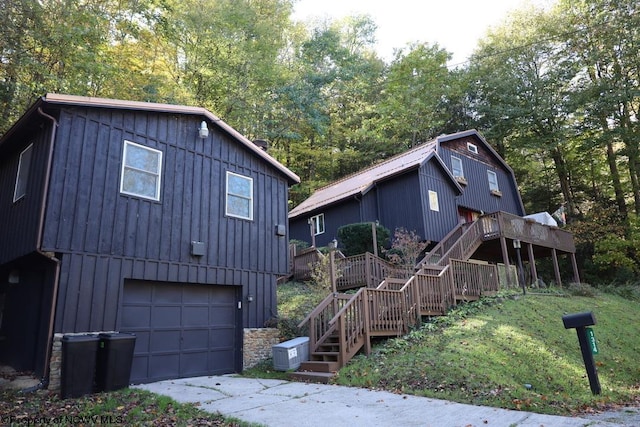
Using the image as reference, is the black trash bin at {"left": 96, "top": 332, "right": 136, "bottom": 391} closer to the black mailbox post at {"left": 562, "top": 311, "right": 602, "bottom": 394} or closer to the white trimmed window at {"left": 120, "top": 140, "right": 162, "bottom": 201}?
the white trimmed window at {"left": 120, "top": 140, "right": 162, "bottom": 201}

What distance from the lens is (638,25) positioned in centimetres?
2412

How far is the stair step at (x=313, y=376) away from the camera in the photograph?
28.0ft

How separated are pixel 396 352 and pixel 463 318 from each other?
2818 mm

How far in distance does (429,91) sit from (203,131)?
22630 mm

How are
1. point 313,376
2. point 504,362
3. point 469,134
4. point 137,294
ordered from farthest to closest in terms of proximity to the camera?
point 469,134 → point 137,294 → point 313,376 → point 504,362

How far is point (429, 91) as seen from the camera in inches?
1179

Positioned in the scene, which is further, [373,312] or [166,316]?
[373,312]

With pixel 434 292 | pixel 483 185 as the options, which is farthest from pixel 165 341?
pixel 483 185

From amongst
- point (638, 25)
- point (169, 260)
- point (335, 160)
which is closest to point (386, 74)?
point (335, 160)

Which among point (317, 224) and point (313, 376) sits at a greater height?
point (317, 224)

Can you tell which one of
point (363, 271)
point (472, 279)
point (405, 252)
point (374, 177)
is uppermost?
point (374, 177)

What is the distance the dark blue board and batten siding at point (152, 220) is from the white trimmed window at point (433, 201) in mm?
8403

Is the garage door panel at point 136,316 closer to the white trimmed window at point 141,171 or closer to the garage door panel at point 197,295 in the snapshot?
the garage door panel at point 197,295

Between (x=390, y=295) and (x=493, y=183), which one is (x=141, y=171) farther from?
(x=493, y=183)
